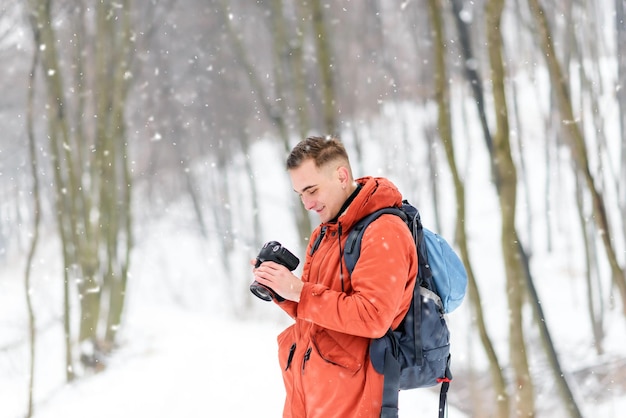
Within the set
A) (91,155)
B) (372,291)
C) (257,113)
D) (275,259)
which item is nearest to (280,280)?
(275,259)

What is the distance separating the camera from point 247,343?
3.81 metres

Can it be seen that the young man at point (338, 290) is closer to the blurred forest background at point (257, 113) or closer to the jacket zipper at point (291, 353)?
the jacket zipper at point (291, 353)

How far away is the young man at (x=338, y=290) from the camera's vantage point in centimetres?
96

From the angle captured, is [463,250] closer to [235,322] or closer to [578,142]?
[578,142]

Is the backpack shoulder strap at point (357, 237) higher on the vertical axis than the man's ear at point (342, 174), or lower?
lower

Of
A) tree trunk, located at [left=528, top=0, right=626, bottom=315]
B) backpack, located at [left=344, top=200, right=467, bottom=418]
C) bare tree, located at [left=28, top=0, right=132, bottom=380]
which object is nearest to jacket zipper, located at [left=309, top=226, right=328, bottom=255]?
backpack, located at [left=344, top=200, right=467, bottom=418]

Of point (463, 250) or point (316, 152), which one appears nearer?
point (316, 152)

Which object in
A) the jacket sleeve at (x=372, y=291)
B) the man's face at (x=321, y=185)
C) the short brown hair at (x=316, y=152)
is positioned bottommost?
the jacket sleeve at (x=372, y=291)

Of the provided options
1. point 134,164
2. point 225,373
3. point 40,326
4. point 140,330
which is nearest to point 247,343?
point 225,373

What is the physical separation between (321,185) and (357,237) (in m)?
0.12

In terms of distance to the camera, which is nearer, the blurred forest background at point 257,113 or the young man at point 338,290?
the young man at point 338,290

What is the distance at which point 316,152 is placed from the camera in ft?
3.56

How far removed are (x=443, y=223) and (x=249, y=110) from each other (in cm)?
197

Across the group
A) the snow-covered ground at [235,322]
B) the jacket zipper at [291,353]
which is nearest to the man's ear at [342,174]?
the jacket zipper at [291,353]
